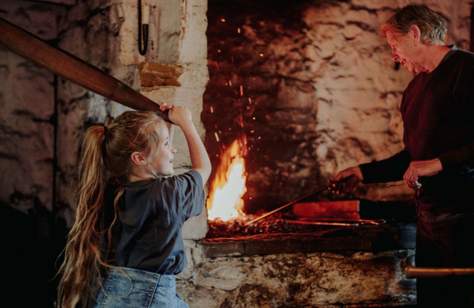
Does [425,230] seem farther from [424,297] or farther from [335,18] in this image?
[335,18]

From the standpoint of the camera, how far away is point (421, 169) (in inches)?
126

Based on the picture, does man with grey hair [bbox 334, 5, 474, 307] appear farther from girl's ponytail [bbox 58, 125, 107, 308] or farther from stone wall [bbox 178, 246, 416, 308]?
girl's ponytail [bbox 58, 125, 107, 308]

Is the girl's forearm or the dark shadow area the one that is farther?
the dark shadow area

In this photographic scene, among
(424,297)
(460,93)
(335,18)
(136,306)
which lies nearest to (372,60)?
(335,18)

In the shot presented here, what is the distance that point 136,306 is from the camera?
2.45 metres

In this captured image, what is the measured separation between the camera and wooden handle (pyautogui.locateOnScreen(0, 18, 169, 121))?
2434 millimetres

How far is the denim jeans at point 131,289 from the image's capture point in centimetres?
243

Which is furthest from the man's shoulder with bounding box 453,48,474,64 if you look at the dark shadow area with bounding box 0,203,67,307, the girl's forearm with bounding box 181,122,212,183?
the dark shadow area with bounding box 0,203,67,307

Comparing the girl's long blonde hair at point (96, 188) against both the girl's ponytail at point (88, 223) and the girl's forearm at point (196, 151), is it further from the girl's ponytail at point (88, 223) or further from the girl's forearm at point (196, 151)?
the girl's forearm at point (196, 151)

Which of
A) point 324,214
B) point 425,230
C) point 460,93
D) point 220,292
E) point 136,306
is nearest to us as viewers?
point 136,306

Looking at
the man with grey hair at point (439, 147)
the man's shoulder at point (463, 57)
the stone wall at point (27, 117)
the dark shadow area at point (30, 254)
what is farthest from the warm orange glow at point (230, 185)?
the man's shoulder at point (463, 57)

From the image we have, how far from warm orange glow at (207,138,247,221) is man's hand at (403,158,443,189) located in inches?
69.6

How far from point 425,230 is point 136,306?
1892 millimetres

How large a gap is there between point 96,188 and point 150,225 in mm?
321
